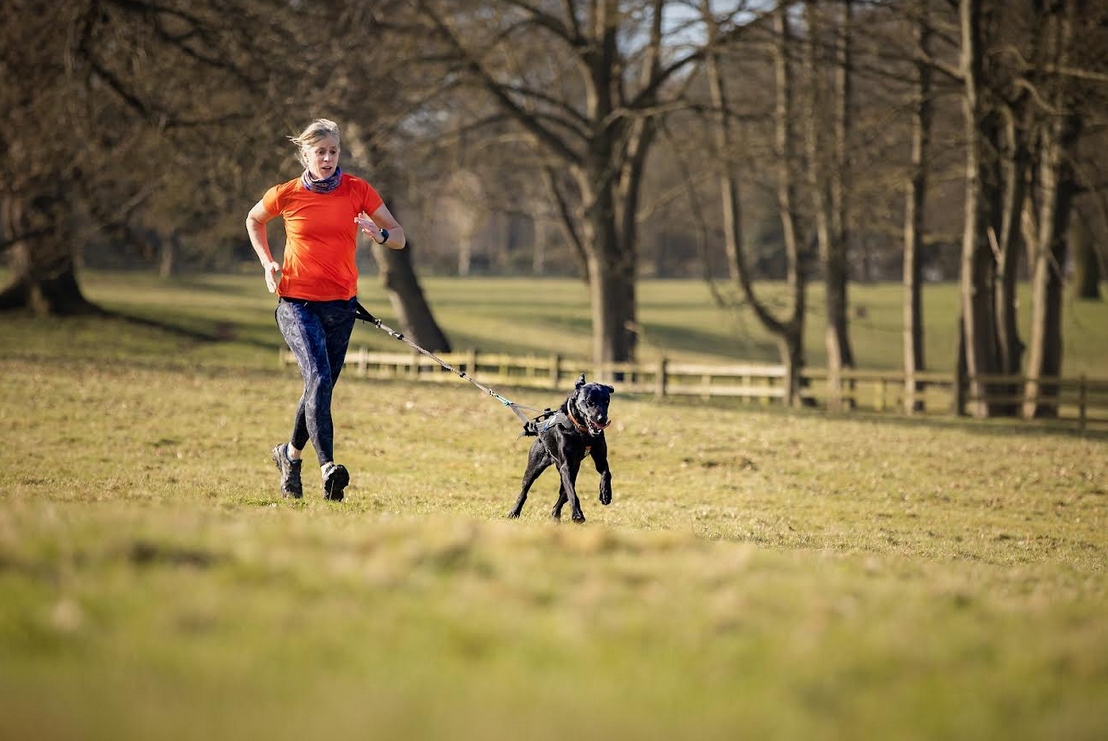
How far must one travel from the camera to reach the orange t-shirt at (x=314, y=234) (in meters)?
8.71

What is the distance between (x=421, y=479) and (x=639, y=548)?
284 inches

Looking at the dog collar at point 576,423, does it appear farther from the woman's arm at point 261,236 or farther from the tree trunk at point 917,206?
the tree trunk at point 917,206

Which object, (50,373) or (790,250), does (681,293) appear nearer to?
(790,250)

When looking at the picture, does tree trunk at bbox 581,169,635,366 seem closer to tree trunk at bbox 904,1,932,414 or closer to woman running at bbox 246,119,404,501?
tree trunk at bbox 904,1,932,414

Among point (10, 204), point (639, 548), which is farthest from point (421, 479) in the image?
point (10, 204)

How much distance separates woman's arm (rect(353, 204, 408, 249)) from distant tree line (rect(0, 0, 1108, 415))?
13.4 m

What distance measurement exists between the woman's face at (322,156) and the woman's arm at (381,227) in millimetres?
451

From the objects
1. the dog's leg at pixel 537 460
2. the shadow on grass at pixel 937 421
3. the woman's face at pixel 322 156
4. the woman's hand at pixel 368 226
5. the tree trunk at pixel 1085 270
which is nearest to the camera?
the woman's face at pixel 322 156

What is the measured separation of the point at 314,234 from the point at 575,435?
2491 mm

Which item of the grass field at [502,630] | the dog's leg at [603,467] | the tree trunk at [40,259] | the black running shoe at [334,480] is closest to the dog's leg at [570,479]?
the dog's leg at [603,467]

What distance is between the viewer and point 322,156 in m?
8.48

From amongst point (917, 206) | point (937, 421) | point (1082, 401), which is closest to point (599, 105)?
point (917, 206)

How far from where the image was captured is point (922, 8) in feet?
76.8

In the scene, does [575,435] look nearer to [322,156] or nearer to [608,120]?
[322,156]
